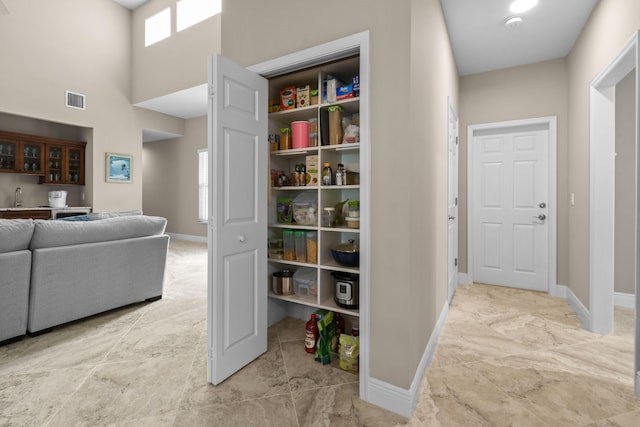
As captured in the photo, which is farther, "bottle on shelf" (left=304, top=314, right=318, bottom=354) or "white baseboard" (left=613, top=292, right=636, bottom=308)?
"white baseboard" (left=613, top=292, right=636, bottom=308)

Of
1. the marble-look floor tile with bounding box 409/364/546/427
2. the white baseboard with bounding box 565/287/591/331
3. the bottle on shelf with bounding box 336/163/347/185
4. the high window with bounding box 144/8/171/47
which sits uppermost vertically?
the high window with bounding box 144/8/171/47

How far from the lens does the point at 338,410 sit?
1632 mm

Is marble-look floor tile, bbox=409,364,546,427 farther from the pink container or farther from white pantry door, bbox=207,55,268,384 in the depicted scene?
the pink container

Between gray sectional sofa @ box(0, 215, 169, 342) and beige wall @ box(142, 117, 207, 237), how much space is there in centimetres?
455

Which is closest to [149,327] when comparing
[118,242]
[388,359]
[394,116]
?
[118,242]

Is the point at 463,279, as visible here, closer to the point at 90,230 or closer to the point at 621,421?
the point at 621,421

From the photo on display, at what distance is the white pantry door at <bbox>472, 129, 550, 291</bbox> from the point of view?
3682mm

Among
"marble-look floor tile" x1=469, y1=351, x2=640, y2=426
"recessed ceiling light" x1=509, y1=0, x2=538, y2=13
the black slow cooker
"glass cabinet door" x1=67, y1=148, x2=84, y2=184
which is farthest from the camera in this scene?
"glass cabinet door" x1=67, y1=148, x2=84, y2=184

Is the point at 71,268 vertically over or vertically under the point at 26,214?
under

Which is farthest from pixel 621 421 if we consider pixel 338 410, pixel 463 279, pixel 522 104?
pixel 522 104

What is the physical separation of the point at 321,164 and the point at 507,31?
7.85 ft

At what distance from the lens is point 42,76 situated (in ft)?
17.8

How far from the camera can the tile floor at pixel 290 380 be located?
1584 mm

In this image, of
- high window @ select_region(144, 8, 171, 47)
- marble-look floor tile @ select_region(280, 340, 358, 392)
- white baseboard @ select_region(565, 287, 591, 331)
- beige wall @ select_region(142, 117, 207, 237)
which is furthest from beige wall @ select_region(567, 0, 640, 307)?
beige wall @ select_region(142, 117, 207, 237)
